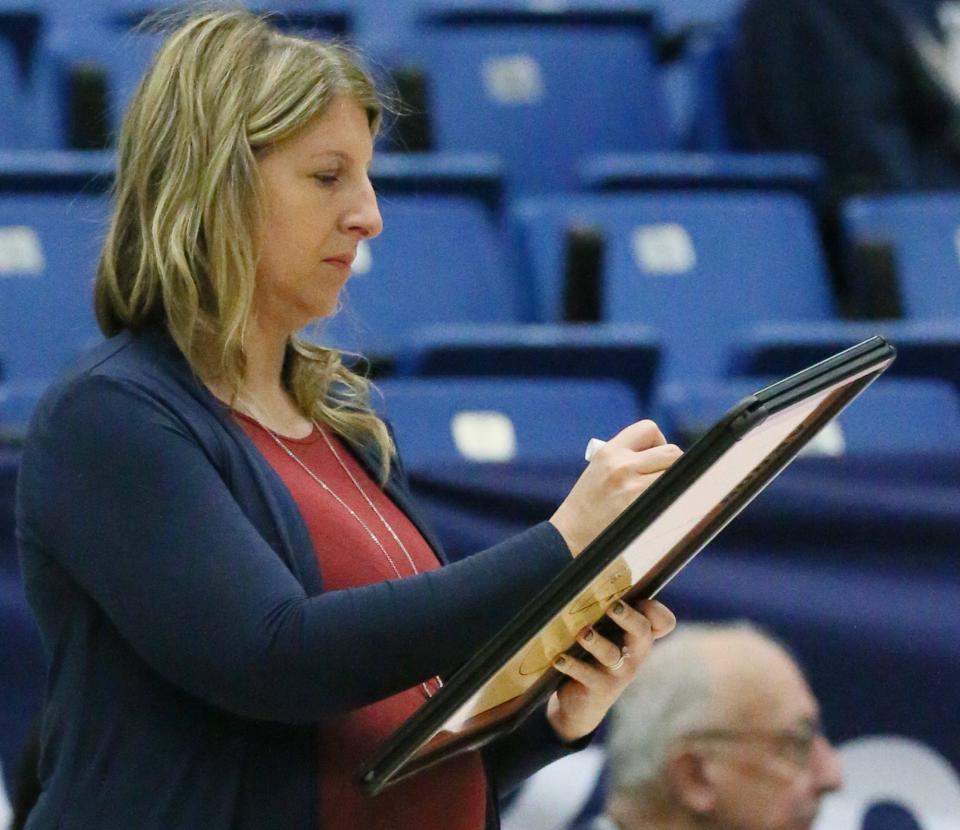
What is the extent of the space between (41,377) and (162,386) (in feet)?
4.71

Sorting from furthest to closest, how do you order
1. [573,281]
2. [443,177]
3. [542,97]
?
[542,97] < [443,177] < [573,281]

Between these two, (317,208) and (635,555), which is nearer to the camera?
(635,555)

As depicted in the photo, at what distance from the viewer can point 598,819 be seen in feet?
5.63

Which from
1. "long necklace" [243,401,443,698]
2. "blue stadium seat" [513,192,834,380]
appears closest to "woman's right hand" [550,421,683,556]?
"long necklace" [243,401,443,698]

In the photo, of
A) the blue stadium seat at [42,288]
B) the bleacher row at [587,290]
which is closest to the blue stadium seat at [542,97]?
the bleacher row at [587,290]

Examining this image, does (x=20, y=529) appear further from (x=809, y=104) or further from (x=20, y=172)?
(x=809, y=104)

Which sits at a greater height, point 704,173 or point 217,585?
point 217,585

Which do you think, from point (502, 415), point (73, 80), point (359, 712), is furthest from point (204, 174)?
point (73, 80)

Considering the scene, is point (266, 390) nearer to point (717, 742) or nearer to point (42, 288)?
point (717, 742)

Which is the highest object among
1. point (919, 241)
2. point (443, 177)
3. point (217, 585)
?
point (217, 585)

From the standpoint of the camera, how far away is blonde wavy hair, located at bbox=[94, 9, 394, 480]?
3.14 ft

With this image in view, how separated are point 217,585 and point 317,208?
23 cm

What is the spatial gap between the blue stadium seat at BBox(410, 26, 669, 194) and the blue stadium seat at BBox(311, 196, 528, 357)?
44cm

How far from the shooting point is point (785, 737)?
1708 mm
